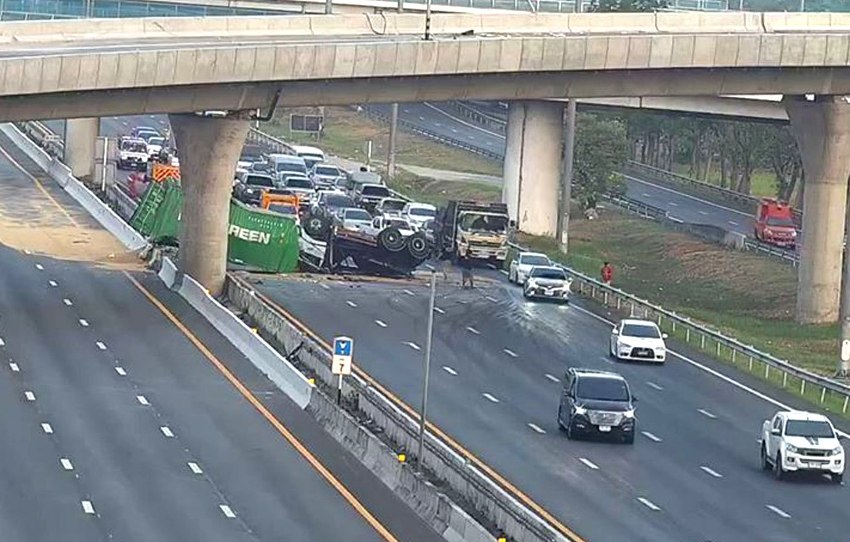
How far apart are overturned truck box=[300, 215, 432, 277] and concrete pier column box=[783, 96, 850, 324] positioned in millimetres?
14389

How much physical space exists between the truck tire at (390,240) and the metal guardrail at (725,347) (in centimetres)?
671

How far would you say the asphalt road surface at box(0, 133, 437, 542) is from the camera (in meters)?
40.6

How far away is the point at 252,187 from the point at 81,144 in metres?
14.1

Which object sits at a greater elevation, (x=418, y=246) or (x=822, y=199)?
(x=822, y=199)

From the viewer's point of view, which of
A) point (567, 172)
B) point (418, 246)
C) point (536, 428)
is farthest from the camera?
point (567, 172)

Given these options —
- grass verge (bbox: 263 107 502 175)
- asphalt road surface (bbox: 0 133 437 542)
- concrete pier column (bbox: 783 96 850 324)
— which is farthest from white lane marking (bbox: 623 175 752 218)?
asphalt road surface (bbox: 0 133 437 542)

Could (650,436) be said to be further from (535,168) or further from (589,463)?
(535,168)

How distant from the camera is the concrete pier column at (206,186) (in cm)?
7369

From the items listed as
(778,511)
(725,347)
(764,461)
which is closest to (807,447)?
(764,461)

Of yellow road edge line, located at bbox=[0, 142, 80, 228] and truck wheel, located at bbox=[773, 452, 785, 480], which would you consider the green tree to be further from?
truck wheel, located at bbox=[773, 452, 785, 480]

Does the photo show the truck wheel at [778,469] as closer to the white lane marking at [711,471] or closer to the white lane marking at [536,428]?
→ the white lane marking at [711,471]

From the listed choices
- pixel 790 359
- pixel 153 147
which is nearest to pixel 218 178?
pixel 790 359

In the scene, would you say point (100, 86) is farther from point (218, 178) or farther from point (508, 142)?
point (508, 142)

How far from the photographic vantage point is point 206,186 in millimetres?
74438
